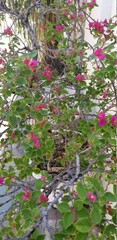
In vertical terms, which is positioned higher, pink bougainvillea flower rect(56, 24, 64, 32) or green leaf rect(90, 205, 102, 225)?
pink bougainvillea flower rect(56, 24, 64, 32)

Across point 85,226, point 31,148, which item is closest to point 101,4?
point 31,148

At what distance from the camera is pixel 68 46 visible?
1515mm

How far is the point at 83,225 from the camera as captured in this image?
1.78 feet

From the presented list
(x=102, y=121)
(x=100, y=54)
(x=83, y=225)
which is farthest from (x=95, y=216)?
(x=100, y=54)

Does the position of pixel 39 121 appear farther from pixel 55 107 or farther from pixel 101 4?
pixel 101 4

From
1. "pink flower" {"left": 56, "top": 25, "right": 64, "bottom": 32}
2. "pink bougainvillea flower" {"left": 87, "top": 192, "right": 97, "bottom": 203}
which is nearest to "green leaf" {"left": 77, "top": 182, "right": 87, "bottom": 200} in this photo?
"pink bougainvillea flower" {"left": 87, "top": 192, "right": 97, "bottom": 203}

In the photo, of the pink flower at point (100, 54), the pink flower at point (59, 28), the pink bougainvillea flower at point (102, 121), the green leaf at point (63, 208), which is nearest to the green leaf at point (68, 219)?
the green leaf at point (63, 208)

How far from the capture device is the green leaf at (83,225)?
537 mm

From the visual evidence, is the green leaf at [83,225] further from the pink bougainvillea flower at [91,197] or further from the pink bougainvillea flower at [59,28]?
the pink bougainvillea flower at [59,28]

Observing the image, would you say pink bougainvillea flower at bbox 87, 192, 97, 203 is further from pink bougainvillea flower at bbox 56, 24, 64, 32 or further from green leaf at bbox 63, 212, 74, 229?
pink bougainvillea flower at bbox 56, 24, 64, 32

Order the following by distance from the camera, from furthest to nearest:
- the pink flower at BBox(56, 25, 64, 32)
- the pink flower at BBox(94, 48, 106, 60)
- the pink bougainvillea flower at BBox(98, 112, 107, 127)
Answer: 1. the pink flower at BBox(56, 25, 64, 32)
2. the pink flower at BBox(94, 48, 106, 60)
3. the pink bougainvillea flower at BBox(98, 112, 107, 127)

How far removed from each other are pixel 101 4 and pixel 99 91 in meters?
0.84

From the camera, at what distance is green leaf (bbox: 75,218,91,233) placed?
537mm

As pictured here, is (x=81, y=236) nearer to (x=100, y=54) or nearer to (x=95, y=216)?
(x=95, y=216)
